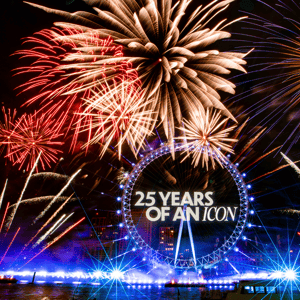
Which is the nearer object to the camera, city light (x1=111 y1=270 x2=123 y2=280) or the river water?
the river water

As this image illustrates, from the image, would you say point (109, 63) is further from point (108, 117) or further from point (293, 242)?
point (293, 242)

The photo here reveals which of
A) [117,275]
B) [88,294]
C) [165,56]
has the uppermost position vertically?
[165,56]

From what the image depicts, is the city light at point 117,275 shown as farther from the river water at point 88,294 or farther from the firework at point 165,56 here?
the firework at point 165,56

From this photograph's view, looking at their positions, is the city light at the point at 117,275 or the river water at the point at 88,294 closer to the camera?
the river water at the point at 88,294

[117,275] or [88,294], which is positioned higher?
[117,275]

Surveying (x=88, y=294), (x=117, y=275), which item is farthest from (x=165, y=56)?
(x=117, y=275)

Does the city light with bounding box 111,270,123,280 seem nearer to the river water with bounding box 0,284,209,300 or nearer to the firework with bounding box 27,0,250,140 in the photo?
the river water with bounding box 0,284,209,300

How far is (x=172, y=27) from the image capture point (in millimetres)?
18172

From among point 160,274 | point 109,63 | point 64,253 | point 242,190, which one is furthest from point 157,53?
point 64,253

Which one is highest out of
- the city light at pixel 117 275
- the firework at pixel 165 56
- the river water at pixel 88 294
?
the firework at pixel 165 56

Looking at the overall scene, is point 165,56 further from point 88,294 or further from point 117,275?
point 117,275

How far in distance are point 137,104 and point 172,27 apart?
5731 millimetres

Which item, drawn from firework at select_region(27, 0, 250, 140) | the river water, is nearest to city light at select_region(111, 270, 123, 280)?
the river water

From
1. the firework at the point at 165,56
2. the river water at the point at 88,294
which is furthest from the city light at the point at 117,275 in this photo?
the firework at the point at 165,56
